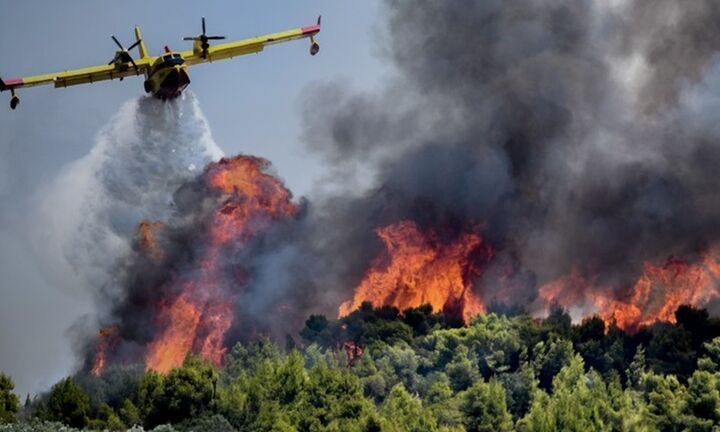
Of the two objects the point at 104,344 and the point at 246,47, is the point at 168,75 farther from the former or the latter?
the point at 104,344

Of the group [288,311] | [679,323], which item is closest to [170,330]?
[288,311]

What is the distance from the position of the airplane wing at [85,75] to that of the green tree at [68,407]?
26503mm

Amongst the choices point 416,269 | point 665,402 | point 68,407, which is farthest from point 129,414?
point 416,269

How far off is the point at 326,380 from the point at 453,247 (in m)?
42.3

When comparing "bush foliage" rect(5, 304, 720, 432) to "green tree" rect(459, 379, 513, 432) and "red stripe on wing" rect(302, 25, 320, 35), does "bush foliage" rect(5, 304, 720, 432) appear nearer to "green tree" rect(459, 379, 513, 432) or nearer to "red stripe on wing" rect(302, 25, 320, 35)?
"green tree" rect(459, 379, 513, 432)

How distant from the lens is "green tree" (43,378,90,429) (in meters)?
105

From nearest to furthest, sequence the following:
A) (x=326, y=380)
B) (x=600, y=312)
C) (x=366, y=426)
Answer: (x=366, y=426) < (x=326, y=380) < (x=600, y=312)

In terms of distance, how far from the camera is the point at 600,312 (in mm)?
141750

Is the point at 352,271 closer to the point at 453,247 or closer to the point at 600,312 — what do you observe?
the point at 453,247

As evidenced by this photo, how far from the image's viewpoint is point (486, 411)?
4158 inches

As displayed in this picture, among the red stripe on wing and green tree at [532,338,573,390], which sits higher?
the red stripe on wing

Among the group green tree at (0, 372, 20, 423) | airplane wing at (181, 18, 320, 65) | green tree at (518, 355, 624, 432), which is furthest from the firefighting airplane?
green tree at (518, 355, 624, 432)

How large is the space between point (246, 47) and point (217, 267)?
3370 cm

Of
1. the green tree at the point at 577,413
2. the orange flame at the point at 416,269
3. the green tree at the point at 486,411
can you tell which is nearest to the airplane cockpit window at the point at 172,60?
the green tree at the point at 486,411
